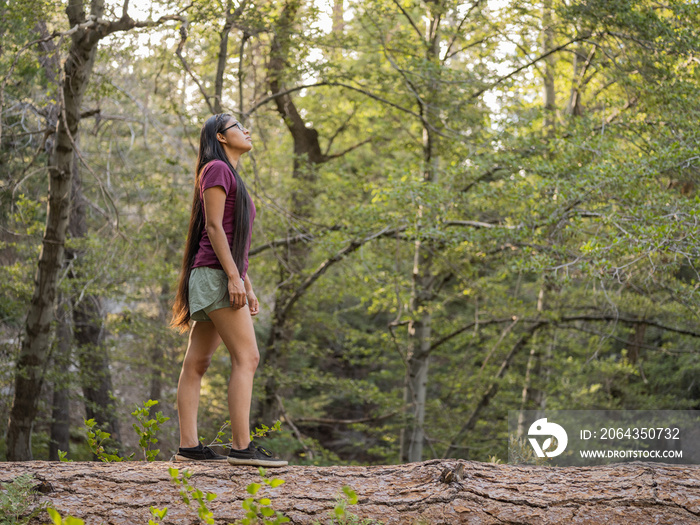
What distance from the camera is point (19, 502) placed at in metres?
2.35

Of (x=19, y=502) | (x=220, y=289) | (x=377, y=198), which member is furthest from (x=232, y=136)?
(x=377, y=198)

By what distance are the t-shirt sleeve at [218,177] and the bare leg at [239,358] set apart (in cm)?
58

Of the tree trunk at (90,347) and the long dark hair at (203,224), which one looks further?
the tree trunk at (90,347)

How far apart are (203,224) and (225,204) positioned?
206mm

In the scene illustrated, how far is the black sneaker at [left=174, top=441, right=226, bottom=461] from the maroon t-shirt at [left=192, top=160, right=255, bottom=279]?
89cm

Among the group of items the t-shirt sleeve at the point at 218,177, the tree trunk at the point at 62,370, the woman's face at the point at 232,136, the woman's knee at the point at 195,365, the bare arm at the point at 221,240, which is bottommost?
the tree trunk at the point at 62,370

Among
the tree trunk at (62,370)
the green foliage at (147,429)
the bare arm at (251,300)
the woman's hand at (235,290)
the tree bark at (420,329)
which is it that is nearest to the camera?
the woman's hand at (235,290)

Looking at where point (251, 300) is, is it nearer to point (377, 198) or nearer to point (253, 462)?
point (253, 462)

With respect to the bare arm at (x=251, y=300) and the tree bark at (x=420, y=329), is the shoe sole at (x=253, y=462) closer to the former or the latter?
the bare arm at (x=251, y=300)

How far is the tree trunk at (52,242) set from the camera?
5.14 metres

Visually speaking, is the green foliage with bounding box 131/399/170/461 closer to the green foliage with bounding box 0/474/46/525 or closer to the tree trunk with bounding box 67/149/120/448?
the green foliage with bounding box 0/474/46/525

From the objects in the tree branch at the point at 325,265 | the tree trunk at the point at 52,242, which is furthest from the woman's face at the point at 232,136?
the tree branch at the point at 325,265

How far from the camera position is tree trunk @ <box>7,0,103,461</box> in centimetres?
514

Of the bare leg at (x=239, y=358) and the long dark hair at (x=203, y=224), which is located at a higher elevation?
the long dark hair at (x=203, y=224)
